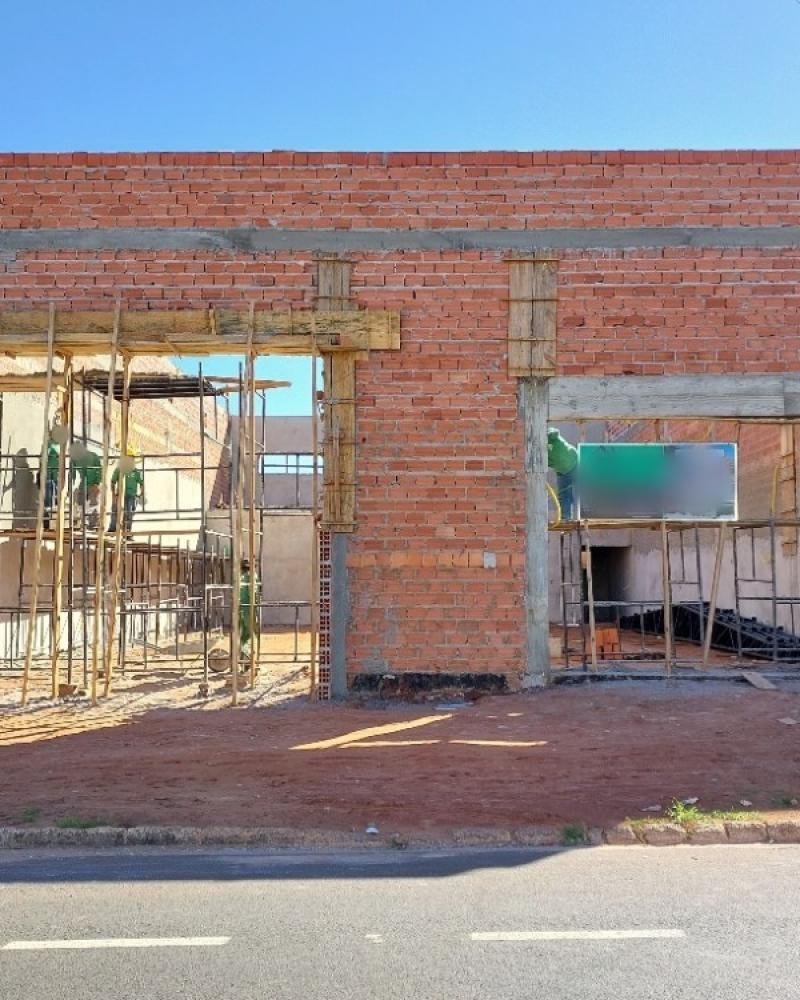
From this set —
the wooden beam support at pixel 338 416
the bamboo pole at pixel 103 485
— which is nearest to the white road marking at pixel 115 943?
the bamboo pole at pixel 103 485

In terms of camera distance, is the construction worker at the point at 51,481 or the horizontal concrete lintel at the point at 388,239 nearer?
the horizontal concrete lintel at the point at 388,239

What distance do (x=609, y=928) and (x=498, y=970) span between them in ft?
2.51

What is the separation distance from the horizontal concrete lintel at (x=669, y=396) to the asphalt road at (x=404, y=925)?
6.29m

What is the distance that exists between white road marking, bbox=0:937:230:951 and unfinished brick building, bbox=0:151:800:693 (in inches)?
275

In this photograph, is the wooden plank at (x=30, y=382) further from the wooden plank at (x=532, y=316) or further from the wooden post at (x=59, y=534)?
the wooden plank at (x=532, y=316)

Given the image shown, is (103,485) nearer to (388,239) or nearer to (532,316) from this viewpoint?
(388,239)

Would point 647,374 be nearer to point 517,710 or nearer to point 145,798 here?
point 517,710

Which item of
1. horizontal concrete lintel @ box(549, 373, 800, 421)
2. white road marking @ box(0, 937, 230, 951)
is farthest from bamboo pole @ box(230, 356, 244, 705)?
white road marking @ box(0, 937, 230, 951)

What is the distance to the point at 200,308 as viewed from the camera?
1197 centimetres

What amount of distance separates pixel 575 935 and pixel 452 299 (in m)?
8.47

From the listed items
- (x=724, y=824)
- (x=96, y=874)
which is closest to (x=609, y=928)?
(x=724, y=824)

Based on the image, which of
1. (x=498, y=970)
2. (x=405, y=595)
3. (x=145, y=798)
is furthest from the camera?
(x=405, y=595)

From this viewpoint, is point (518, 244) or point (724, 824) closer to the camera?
point (724, 824)

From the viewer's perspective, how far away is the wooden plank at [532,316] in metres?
11.8
